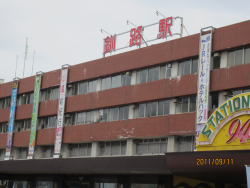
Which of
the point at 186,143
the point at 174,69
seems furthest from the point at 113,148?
the point at 174,69

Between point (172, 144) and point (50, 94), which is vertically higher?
point (50, 94)

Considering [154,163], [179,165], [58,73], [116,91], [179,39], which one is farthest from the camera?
[58,73]

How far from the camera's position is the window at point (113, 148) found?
34.8 m

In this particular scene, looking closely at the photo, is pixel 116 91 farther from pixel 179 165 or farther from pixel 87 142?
pixel 179 165

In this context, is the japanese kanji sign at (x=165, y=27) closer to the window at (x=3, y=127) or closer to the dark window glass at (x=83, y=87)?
the dark window glass at (x=83, y=87)

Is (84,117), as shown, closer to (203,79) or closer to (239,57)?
(203,79)

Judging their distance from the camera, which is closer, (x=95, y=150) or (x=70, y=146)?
(x=95, y=150)

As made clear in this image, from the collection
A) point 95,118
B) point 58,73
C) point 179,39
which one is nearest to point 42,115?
point 58,73

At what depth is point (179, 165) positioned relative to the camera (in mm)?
23688

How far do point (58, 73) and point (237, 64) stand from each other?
766 inches

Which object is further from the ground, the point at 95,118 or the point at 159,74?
the point at 159,74

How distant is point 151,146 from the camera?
3262 cm

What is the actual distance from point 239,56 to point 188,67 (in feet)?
13.5

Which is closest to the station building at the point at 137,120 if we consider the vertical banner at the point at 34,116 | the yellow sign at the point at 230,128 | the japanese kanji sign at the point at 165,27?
the vertical banner at the point at 34,116
